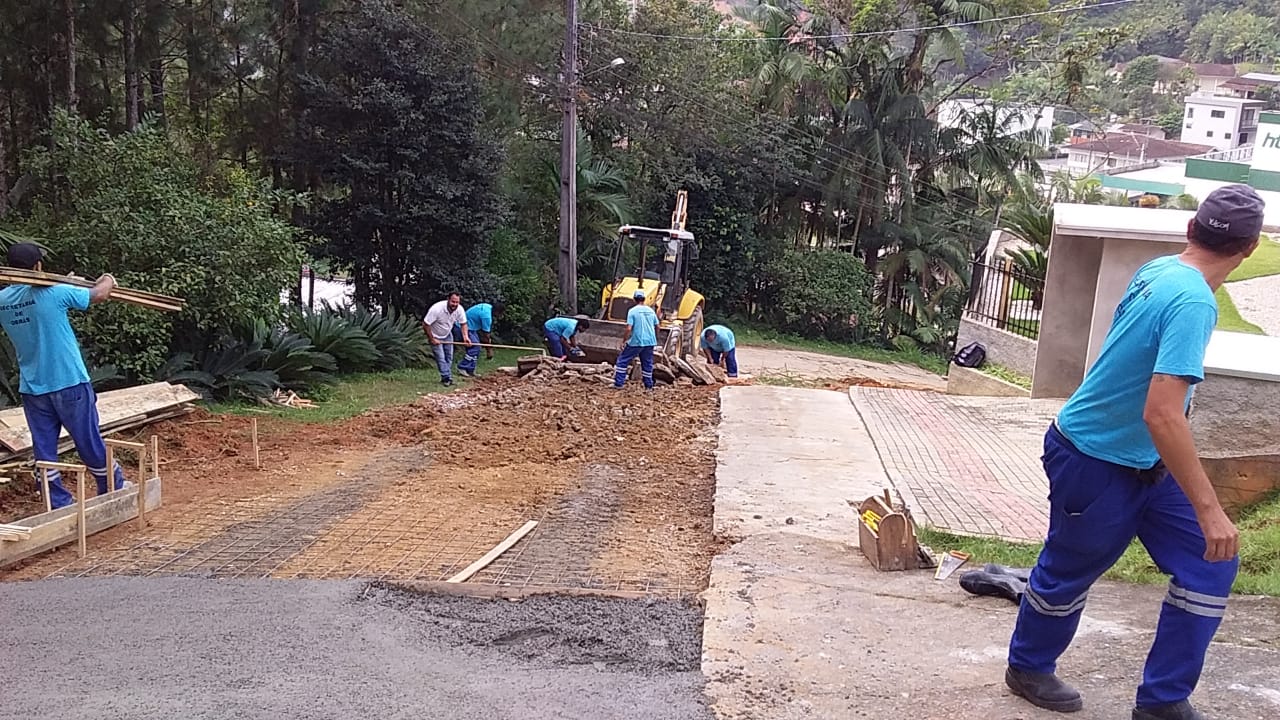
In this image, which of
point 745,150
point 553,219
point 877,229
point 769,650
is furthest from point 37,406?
point 877,229

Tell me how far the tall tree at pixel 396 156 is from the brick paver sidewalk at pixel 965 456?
1060cm

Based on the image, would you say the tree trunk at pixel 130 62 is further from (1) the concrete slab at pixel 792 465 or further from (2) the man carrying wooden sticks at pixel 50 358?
(2) the man carrying wooden sticks at pixel 50 358

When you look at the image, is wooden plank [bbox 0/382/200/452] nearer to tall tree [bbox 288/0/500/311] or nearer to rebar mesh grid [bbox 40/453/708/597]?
rebar mesh grid [bbox 40/453/708/597]

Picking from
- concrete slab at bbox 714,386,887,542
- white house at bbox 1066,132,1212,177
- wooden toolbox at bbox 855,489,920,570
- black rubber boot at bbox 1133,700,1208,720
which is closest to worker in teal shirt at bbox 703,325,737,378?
concrete slab at bbox 714,386,887,542

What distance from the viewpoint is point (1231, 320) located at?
38.8ft

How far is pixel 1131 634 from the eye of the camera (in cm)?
423

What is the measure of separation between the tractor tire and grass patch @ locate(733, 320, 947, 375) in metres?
10.2

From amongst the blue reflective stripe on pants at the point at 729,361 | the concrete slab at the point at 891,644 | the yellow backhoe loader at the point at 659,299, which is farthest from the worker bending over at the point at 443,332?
the concrete slab at the point at 891,644

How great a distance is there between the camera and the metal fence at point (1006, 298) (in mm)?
15289

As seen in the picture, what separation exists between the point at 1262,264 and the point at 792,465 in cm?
1025

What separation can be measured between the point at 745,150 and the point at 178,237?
19.7m

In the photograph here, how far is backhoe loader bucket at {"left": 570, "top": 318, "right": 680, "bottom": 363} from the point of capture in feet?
53.5

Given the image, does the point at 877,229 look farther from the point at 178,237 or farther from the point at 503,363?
the point at 178,237

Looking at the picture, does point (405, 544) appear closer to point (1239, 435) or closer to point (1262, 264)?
point (1239, 435)
